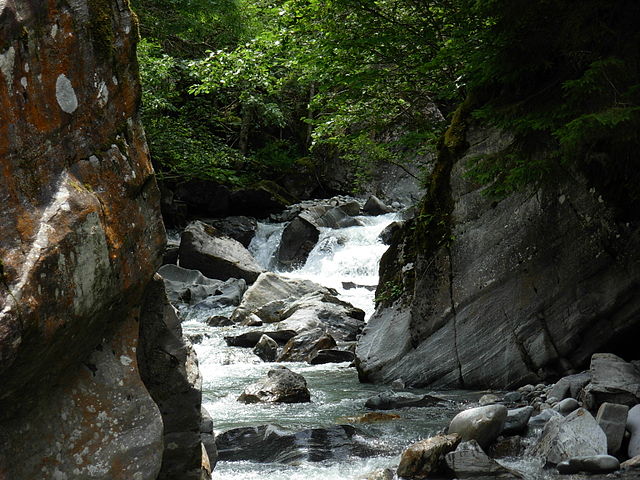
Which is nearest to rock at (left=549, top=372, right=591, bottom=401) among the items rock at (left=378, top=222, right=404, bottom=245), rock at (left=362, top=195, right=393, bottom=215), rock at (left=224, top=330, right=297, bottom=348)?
rock at (left=224, top=330, right=297, bottom=348)

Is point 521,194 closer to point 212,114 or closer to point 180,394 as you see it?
point 180,394

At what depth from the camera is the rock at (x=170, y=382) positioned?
436 centimetres

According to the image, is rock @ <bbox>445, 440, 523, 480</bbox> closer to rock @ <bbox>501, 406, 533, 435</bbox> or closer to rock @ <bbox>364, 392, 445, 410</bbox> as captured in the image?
rock @ <bbox>501, 406, 533, 435</bbox>

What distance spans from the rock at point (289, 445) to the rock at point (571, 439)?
1.66 metres

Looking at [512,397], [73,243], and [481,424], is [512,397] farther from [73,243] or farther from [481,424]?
[73,243]

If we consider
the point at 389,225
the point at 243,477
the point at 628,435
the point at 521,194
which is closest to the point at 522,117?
the point at 521,194

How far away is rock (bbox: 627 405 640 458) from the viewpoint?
5926 mm

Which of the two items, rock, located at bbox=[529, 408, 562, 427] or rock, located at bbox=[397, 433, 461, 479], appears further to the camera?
rock, located at bbox=[529, 408, 562, 427]

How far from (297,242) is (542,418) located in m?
17.3

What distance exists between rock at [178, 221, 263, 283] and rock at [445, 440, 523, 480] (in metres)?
15.3

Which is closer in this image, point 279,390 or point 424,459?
point 424,459

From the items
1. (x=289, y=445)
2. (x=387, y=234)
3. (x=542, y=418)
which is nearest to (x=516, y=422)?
(x=542, y=418)

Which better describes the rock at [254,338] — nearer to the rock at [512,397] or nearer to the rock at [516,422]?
the rock at [512,397]

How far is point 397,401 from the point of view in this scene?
8.66m
